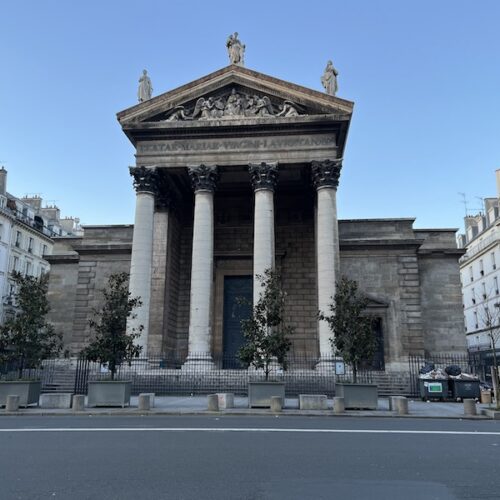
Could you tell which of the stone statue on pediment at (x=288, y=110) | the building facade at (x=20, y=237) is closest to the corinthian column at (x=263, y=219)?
the stone statue on pediment at (x=288, y=110)

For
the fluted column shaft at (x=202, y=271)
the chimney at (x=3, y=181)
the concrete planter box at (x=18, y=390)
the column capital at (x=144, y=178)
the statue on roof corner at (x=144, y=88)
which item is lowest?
the concrete planter box at (x=18, y=390)

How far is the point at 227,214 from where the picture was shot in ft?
102

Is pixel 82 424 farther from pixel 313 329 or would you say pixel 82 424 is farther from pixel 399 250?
pixel 399 250

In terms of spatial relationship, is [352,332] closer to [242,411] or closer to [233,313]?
[242,411]

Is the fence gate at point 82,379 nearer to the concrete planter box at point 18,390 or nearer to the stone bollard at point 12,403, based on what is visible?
the concrete planter box at point 18,390

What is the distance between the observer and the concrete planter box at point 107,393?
16438mm

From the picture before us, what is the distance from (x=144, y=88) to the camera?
1084 inches

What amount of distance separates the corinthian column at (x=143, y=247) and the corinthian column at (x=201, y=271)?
7.07 ft

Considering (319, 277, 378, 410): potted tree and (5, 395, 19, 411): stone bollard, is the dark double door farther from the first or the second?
(5, 395, 19, 411): stone bollard

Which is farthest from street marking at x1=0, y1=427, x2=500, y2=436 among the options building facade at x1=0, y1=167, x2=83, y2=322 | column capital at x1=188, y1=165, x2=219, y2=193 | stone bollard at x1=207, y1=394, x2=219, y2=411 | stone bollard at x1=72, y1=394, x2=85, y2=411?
building facade at x1=0, y1=167, x2=83, y2=322

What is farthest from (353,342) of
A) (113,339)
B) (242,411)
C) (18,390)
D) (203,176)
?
(203,176)

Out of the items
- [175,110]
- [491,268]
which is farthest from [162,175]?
[491,268]

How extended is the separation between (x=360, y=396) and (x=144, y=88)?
65.9 feet

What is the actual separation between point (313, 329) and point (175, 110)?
1412 centimetres
